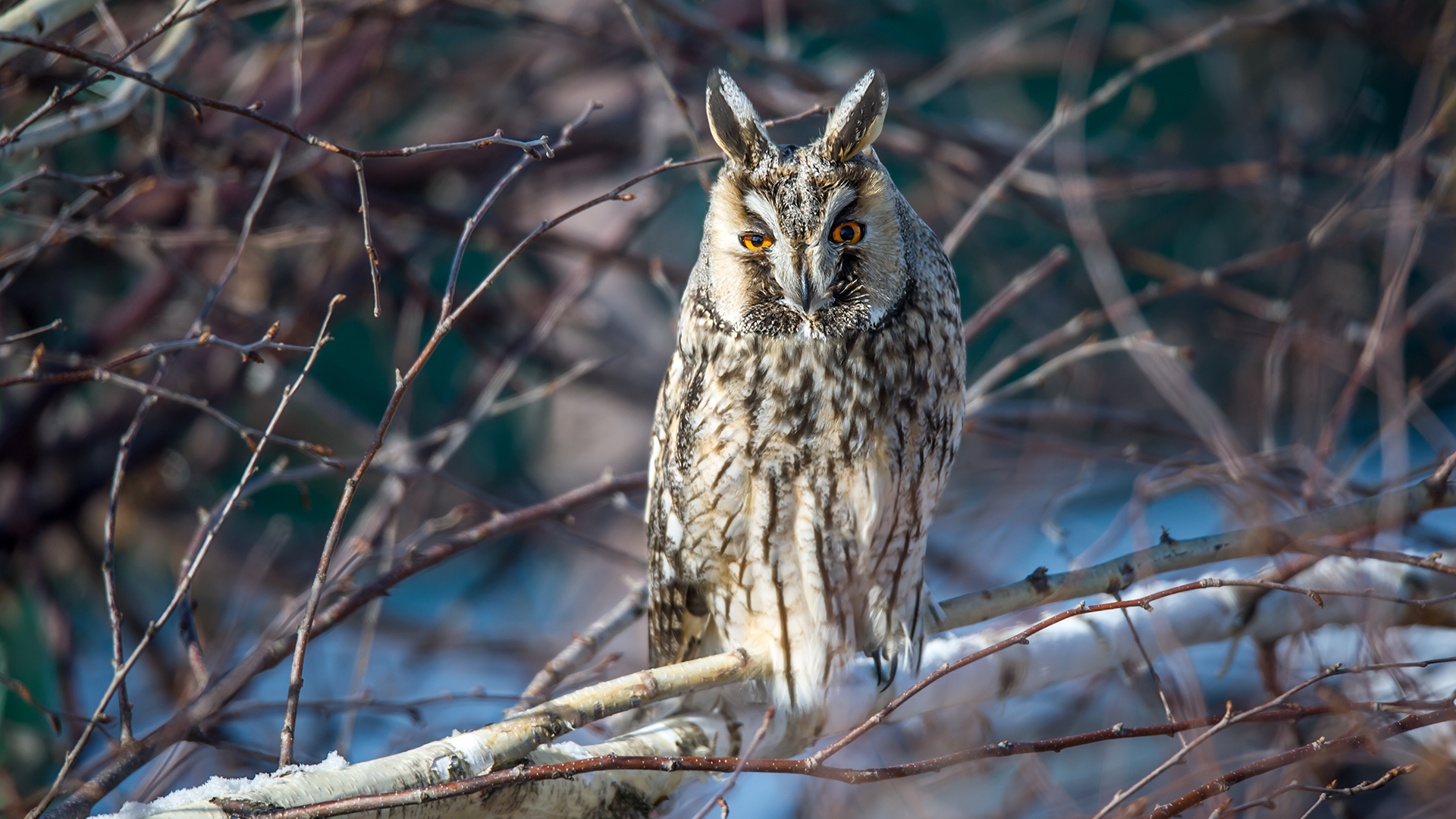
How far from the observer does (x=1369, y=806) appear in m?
3.83

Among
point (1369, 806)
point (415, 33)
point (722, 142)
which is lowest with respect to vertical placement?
point (1369, 806)

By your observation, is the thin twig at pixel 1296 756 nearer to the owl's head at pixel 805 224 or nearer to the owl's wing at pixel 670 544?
the owl's head at pixel 805 224

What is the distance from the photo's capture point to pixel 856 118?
2027mm

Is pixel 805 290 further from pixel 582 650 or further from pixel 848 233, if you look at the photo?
pixel 582 650

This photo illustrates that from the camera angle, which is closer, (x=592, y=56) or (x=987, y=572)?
(x=987, y=572)

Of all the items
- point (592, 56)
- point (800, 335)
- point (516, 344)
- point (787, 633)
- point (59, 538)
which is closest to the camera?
point (800, 335)

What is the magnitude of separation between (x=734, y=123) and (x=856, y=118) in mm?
235

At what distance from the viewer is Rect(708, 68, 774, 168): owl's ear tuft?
2016 millimetres

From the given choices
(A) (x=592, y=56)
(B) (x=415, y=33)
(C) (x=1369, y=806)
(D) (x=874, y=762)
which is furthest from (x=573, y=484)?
(D) (x=874, y=762)

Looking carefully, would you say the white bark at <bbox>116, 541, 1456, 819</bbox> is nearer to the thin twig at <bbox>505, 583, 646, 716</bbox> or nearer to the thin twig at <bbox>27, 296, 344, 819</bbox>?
the thin twig at <bbox>27, 296, 344, 819</bbox>

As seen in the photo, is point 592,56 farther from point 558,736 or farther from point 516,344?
point 558,736

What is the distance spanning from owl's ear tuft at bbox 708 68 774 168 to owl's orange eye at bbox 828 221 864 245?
20cm

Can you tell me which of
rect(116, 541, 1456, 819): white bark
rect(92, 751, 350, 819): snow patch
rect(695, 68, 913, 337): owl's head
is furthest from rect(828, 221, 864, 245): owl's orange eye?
rect(92, 751, 350, 819): snow patch

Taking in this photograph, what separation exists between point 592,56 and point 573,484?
3104 mm
